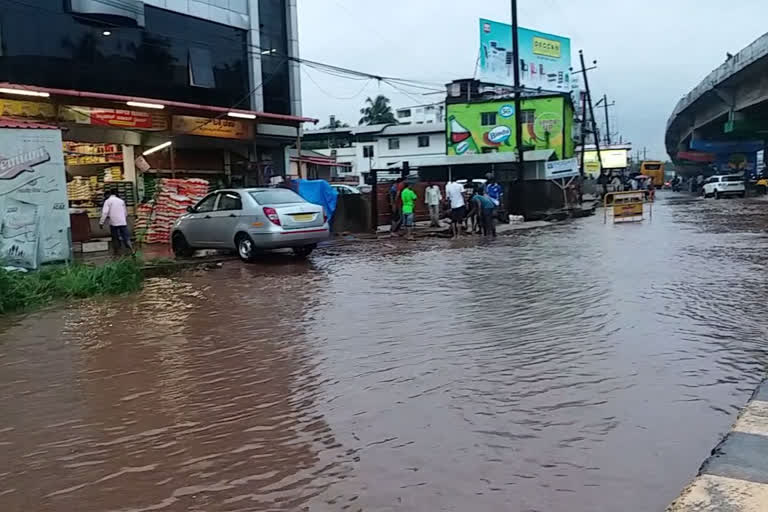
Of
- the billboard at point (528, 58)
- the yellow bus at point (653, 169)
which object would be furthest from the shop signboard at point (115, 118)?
the yellow bus at point (653, 169)

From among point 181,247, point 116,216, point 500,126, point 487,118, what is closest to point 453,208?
point 181,247

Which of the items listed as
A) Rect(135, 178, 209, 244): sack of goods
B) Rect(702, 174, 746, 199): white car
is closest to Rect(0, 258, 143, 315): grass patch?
Rect(135, 178, 209, 244): sack of goods

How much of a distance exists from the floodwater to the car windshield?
391cm

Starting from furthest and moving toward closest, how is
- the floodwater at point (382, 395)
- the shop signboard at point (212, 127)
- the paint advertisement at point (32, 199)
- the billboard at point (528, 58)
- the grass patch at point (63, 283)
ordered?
the billboard at point (528, 58) < the shop signboard at point (212, 127) < the paint advertisement at point (32, 199) < the grass patch at point (63, 283) < the floodwater at point (382, 395)

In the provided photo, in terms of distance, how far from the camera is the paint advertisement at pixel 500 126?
47719 millimetres

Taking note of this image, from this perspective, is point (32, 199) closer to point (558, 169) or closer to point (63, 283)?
point (63, 283)

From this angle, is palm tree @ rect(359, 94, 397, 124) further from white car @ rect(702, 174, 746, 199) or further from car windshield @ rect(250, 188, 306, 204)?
car windshield @ rect(250, 188, 306, 204)

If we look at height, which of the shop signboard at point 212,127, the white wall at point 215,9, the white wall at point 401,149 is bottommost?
the shop signboard at point 212,127

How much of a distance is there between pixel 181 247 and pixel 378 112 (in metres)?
74.6

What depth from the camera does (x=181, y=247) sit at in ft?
51.9

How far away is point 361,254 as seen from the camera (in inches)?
609

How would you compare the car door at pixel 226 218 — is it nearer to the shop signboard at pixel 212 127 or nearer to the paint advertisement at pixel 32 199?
the paint advertisement at pixel 32 199

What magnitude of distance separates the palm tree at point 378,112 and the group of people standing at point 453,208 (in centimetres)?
6559

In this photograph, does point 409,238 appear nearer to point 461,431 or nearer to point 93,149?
point 93,149
